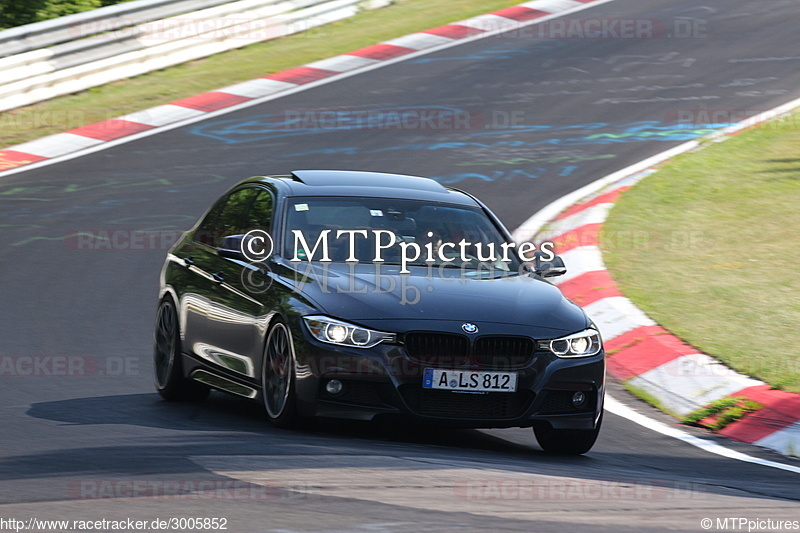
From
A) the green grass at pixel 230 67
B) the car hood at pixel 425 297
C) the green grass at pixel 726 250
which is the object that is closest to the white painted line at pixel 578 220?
the green grass at pixel 726 250

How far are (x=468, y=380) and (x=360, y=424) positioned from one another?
1.07 meters

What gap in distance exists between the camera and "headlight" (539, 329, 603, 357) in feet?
24.9

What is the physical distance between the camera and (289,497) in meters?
5.80

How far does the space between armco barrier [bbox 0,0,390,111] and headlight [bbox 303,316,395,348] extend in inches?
472

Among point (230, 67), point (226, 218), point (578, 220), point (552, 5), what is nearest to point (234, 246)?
point (226, 218)

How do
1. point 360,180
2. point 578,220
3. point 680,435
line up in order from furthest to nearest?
point 578,220 < point 360,180 < point 680,435

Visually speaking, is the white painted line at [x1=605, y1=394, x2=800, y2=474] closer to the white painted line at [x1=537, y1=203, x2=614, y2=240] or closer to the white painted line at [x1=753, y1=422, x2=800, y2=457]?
the white painted line at [x1=753, y1=422, x2=800, y2=457]

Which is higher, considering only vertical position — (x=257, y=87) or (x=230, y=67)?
(x=230, y=67)

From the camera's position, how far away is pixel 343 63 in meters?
21.6

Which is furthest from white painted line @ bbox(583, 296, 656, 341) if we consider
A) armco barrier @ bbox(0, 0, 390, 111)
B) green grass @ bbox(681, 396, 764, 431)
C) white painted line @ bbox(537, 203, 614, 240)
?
armco barrier @ bbox(0, 0, 390, 111)

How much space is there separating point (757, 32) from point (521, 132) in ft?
24.4

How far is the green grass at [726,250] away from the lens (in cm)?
1018
